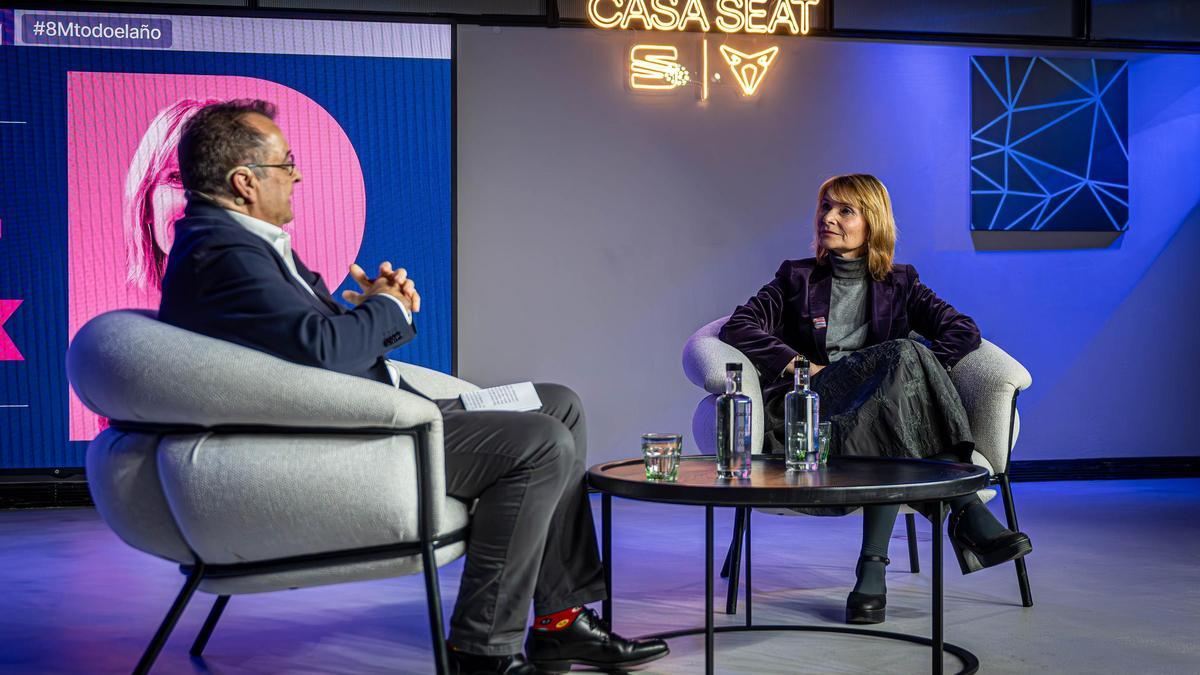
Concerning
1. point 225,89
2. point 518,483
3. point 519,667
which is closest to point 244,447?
point 518,483

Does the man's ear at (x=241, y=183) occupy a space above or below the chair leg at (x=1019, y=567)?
above

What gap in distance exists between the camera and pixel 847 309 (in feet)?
11.2

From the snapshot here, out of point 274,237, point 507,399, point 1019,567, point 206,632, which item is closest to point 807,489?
point 507,399

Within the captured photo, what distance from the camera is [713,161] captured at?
537cm

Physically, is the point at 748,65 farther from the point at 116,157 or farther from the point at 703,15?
the point at 116,157

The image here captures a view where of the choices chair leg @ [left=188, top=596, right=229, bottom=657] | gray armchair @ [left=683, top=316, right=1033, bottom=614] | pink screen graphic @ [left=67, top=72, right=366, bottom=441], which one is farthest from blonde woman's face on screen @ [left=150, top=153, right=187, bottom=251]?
chair leg @ [left=188, top=596, right=229, bottom=657]

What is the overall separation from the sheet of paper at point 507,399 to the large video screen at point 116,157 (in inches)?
111

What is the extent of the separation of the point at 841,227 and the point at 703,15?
224cm

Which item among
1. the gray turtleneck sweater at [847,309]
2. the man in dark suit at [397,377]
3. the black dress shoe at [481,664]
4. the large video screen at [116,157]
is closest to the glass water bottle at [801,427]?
the man in dark suit at [397,377]

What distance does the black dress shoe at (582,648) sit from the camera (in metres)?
2.22

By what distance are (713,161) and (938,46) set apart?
1.22 m

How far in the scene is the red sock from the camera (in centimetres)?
222

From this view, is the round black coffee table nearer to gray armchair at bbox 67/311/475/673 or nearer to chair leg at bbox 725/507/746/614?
gray armchair at bbox 67/311/475/673

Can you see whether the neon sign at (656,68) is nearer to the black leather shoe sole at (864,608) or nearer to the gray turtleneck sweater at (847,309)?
the gray turtleneck sweater at (847,309)
